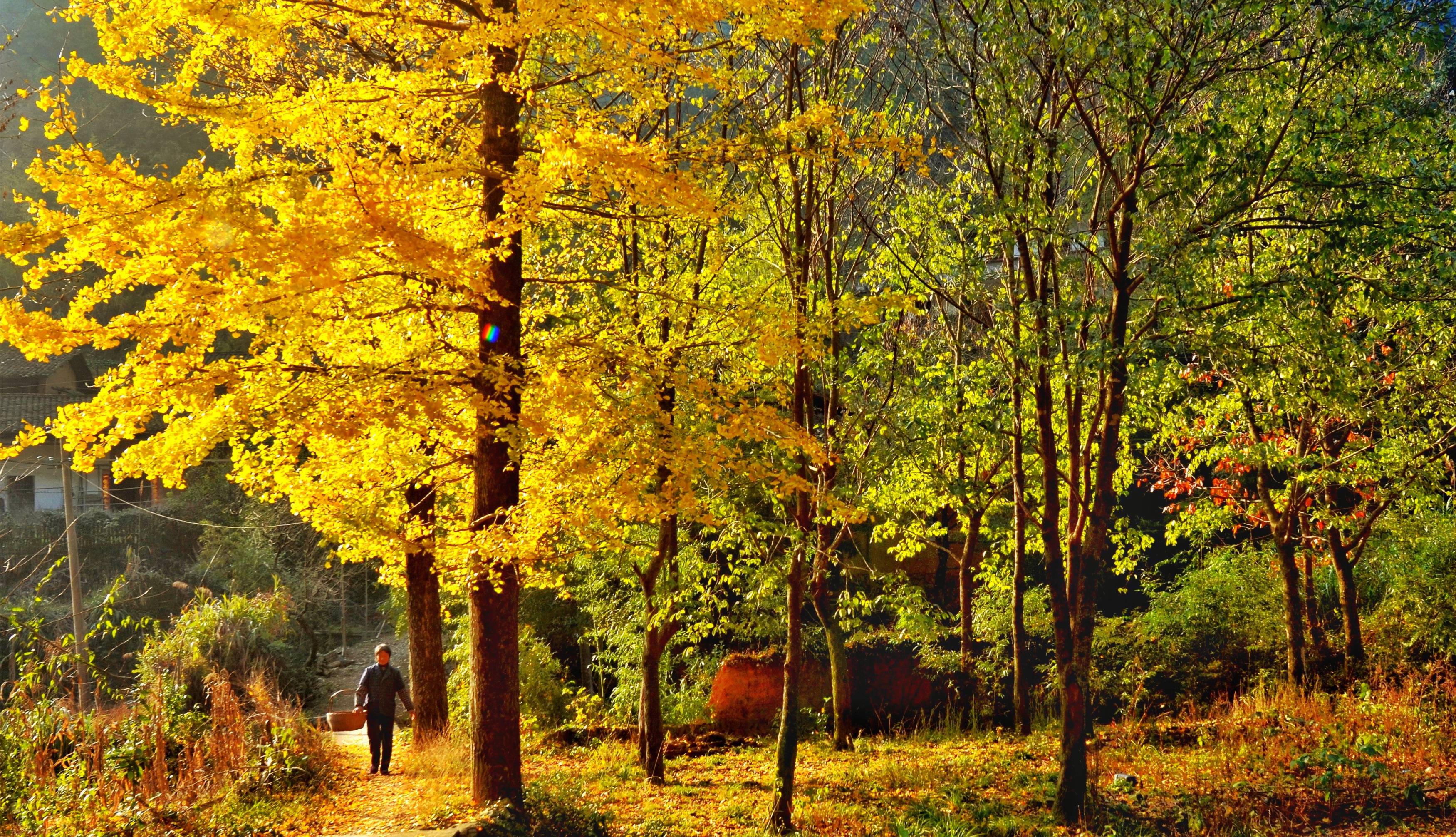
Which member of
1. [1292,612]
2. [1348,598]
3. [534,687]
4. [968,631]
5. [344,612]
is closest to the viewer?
[1292,612]

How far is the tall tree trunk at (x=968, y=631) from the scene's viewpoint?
45.4ft

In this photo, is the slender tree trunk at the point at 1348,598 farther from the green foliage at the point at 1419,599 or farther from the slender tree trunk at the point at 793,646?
the slender tree trunk at the point at 793,646

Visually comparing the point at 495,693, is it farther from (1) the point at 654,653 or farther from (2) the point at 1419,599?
(2) the point at 1419,599

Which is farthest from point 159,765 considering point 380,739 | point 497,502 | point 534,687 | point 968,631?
point 968,631

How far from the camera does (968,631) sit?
14.6 metres

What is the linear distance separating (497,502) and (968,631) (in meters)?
9.36

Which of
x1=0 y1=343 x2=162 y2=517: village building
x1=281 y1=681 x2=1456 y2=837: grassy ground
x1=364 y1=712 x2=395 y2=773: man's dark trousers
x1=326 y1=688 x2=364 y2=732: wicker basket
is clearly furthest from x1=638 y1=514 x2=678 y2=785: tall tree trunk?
x1=0 y1=343 x2=162 y2=517: village building

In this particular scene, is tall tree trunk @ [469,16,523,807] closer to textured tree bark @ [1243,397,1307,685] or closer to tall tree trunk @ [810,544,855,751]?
tall tree trunk @ [810,544,855,751]

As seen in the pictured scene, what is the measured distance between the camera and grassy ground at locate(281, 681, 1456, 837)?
7.84 meters

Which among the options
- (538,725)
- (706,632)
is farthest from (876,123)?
(538,725)

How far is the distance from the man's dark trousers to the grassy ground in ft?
0.90

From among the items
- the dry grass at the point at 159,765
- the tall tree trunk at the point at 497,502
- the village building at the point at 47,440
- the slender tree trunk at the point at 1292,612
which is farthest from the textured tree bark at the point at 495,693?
the village building at the point at 47,440

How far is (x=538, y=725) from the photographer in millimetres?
15039

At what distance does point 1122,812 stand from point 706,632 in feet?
15.8
